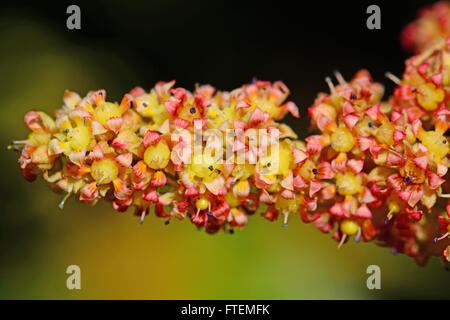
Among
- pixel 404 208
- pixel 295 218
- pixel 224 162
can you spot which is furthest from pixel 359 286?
pixel 224 162

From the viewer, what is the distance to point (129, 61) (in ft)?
10.5

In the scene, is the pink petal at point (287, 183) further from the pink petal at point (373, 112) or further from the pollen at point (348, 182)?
the pink petal at point (373, 112)

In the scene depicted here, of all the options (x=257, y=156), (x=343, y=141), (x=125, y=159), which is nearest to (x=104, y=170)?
(x=125, y=159)

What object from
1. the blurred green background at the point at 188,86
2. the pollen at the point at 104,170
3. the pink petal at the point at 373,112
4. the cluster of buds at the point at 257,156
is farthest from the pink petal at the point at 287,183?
the blurred green background at the point at 188,86

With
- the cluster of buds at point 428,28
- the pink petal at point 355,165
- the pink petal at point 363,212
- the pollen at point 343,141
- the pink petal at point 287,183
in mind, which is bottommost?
the pink petal at point 363,212

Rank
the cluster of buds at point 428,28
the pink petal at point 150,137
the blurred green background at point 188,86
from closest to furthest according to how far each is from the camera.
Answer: the pink petal at point 150,137
the cluster of buds at point 428,28
the blurred green background at point 188,86

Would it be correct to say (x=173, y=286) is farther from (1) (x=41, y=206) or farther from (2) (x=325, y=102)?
(2) (x=325, y=102)

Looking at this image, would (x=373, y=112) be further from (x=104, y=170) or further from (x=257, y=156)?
(x=104, y=170)

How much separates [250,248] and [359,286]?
0.53 metres

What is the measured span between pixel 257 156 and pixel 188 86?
1.96 metres

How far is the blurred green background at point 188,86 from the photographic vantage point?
106 inches

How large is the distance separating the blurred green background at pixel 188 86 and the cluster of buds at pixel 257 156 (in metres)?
1.35

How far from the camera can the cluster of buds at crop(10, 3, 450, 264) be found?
125cm

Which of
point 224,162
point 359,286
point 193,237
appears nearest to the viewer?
point 224,162
